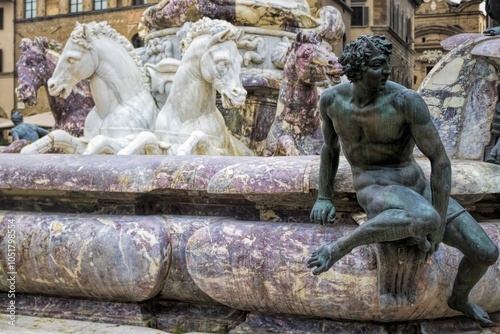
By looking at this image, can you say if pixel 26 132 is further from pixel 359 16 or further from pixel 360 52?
pixel 359 16

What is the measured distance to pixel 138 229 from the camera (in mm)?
3805

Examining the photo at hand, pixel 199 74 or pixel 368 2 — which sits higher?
pixel 368 2

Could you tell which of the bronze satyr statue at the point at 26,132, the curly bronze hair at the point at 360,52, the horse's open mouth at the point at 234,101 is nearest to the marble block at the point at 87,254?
the curly bronze hair at the point at 360,52

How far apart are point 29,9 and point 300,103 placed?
3547 centimetres

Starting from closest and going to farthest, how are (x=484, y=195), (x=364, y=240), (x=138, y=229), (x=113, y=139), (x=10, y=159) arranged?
(x=364, y=240) < (x=484, y=195) < (x=138, y=229) < (x=10, y=159) < (x=113, y=139)

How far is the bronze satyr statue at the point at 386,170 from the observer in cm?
296

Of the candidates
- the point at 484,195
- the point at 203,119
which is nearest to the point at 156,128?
the point at 203,119

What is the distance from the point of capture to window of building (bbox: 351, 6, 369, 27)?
42969mm

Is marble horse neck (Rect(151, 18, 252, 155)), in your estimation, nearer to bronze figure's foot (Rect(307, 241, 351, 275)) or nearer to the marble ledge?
the marble ledge

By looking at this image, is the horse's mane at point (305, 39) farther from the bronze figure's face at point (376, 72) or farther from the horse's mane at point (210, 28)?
the bronze figure's face at point (376, 72)

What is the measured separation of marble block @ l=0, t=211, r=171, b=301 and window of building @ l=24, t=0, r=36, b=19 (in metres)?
36.5

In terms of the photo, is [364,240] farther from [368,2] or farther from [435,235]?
[368,2]

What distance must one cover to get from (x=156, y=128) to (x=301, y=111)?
3.81ft

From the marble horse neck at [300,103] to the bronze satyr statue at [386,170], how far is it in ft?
8.60
